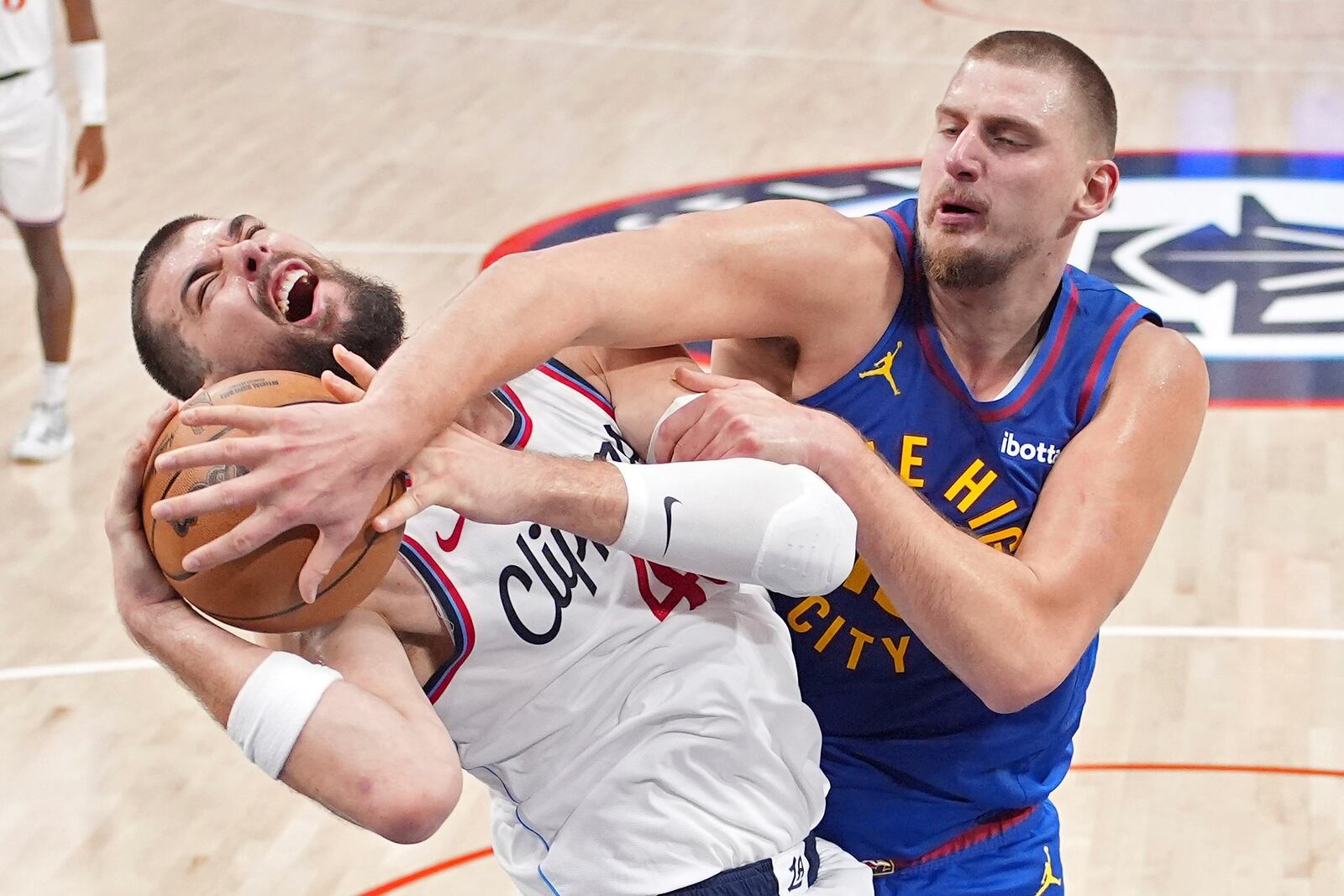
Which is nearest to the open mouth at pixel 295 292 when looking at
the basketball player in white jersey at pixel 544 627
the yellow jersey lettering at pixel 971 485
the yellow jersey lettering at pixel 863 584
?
the basketball player in white jersey at pixel 544 627

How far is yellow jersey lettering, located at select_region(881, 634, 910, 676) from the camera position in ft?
9.53

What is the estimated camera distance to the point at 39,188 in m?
6.37

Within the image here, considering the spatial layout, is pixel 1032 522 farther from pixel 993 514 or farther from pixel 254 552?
pixel 254 552

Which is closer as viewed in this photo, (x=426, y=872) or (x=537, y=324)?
(x=537, y=324)

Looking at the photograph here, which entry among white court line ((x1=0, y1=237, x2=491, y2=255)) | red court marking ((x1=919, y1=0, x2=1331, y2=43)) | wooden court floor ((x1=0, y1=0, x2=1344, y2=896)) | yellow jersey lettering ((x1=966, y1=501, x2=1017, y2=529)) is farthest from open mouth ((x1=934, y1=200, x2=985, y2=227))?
red court marking ((x1=919, y1=0, x2=1331, y2=43))

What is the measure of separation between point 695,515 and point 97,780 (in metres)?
2.87

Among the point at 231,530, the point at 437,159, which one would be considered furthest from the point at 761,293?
the point at 437,159

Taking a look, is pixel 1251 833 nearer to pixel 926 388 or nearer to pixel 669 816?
pixel 926 388

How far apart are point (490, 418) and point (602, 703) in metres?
0.49

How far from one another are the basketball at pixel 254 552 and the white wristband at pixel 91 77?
491 centimetres

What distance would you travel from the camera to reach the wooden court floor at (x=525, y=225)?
4.30 meters

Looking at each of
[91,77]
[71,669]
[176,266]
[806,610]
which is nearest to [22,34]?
[91,77]

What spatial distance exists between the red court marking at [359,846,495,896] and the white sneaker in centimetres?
290

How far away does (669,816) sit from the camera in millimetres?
2572
